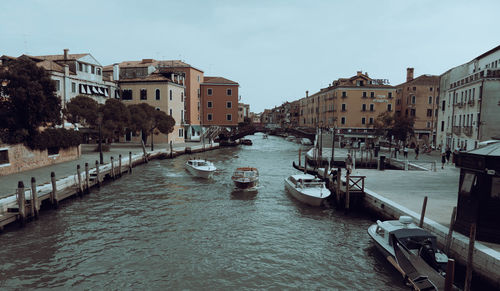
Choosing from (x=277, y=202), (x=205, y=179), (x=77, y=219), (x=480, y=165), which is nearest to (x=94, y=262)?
(x=77, y=219)

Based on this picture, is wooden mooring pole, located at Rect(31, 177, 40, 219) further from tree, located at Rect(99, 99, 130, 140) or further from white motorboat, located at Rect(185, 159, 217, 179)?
tree, located at Rect(99, 99, 130, 140)

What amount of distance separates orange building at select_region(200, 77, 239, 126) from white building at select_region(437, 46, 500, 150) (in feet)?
127

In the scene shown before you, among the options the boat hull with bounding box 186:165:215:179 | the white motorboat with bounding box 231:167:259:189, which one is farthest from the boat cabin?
the boat hull with bounding box 186:165:215:179

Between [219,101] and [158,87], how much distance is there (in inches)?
685

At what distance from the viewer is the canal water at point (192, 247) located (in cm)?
1120

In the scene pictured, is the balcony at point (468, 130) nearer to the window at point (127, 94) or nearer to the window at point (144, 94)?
the window at point (144, 94)

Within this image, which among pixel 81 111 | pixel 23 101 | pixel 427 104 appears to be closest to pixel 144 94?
pixel 81 111

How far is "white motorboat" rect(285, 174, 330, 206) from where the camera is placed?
19.8 m

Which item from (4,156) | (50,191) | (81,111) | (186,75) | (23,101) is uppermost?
(186,75)

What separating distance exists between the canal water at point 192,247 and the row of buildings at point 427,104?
2210 cm

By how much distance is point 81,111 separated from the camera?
3481 cm

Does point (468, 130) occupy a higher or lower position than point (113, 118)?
lower

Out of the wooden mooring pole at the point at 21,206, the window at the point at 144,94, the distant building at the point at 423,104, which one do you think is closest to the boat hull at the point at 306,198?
the wooden mooring pole at the point at 21,206

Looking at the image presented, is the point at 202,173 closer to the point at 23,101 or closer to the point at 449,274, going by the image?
the point at 23,101
